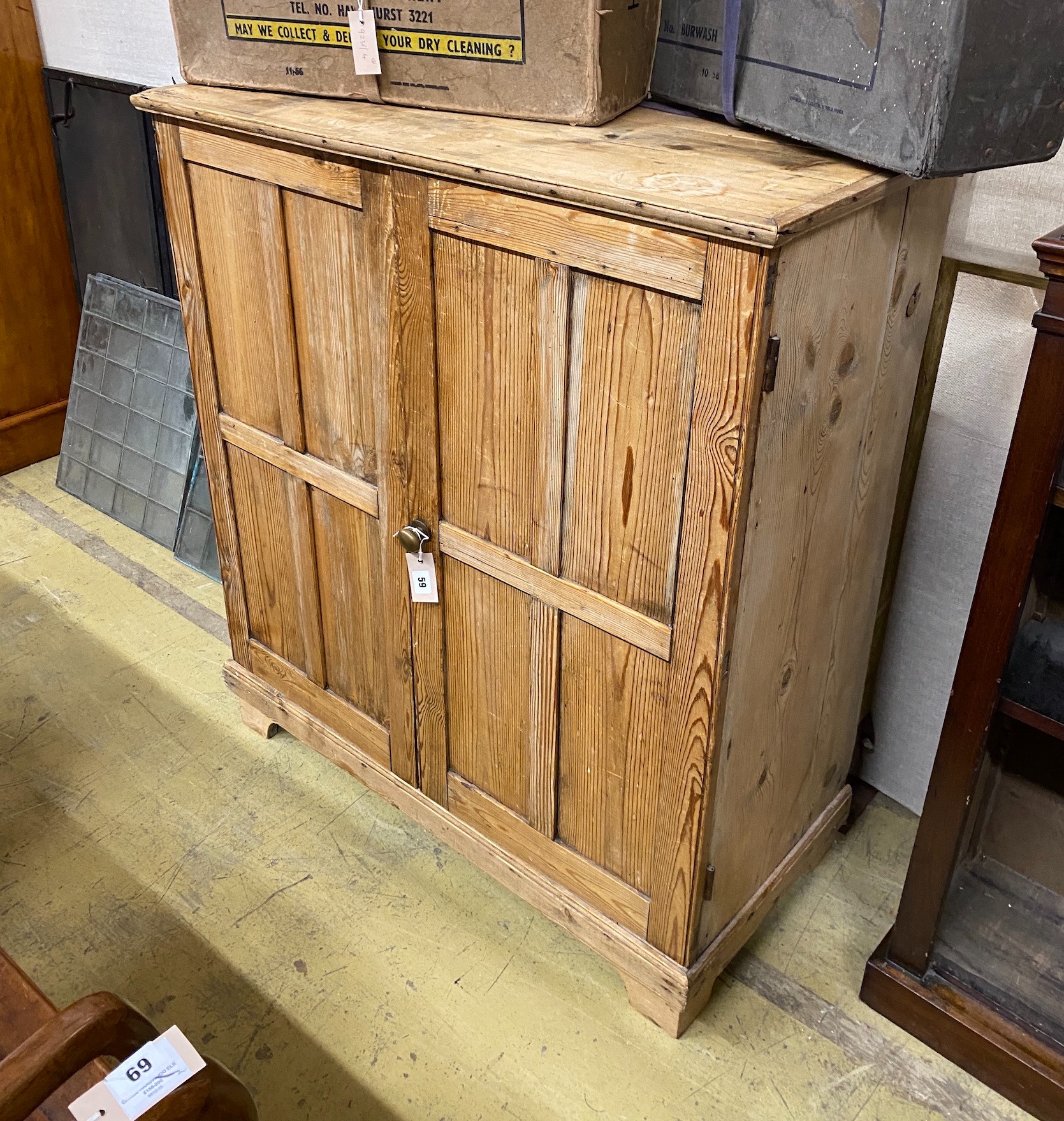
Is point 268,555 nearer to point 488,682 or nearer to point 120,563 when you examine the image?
point 488,682

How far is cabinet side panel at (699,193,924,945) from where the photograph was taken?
4.02ft

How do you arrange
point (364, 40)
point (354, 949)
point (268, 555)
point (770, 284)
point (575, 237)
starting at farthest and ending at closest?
point (268, 555) → point (354, 949) → point (364, 40) → point (575, 237) → point (770, 284)

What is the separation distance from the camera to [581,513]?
4.66 ft

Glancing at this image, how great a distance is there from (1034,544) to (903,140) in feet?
1.70

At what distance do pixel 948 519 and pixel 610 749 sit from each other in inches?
29.0

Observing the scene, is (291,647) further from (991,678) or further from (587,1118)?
(991,678)

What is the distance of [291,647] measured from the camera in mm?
2143

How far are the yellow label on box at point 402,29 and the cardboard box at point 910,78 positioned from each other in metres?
0.28

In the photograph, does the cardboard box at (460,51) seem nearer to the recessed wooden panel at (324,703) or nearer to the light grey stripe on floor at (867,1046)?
the recessed wooden panel at (324,703)

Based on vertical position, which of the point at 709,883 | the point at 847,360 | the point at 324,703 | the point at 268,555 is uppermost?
the point at 847,360

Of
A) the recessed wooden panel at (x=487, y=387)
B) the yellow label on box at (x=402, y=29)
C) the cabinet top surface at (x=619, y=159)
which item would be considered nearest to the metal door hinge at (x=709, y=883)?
the recessed wooden panel at (x=487, y=387)

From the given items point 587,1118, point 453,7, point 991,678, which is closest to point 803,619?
point 991,678

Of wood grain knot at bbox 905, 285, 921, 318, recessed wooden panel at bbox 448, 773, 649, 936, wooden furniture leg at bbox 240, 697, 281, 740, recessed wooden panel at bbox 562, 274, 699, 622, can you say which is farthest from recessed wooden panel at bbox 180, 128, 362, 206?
wooden furniture leg at bbox 240, 697, 281, 740

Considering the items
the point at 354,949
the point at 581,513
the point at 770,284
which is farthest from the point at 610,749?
the point at 770,284
